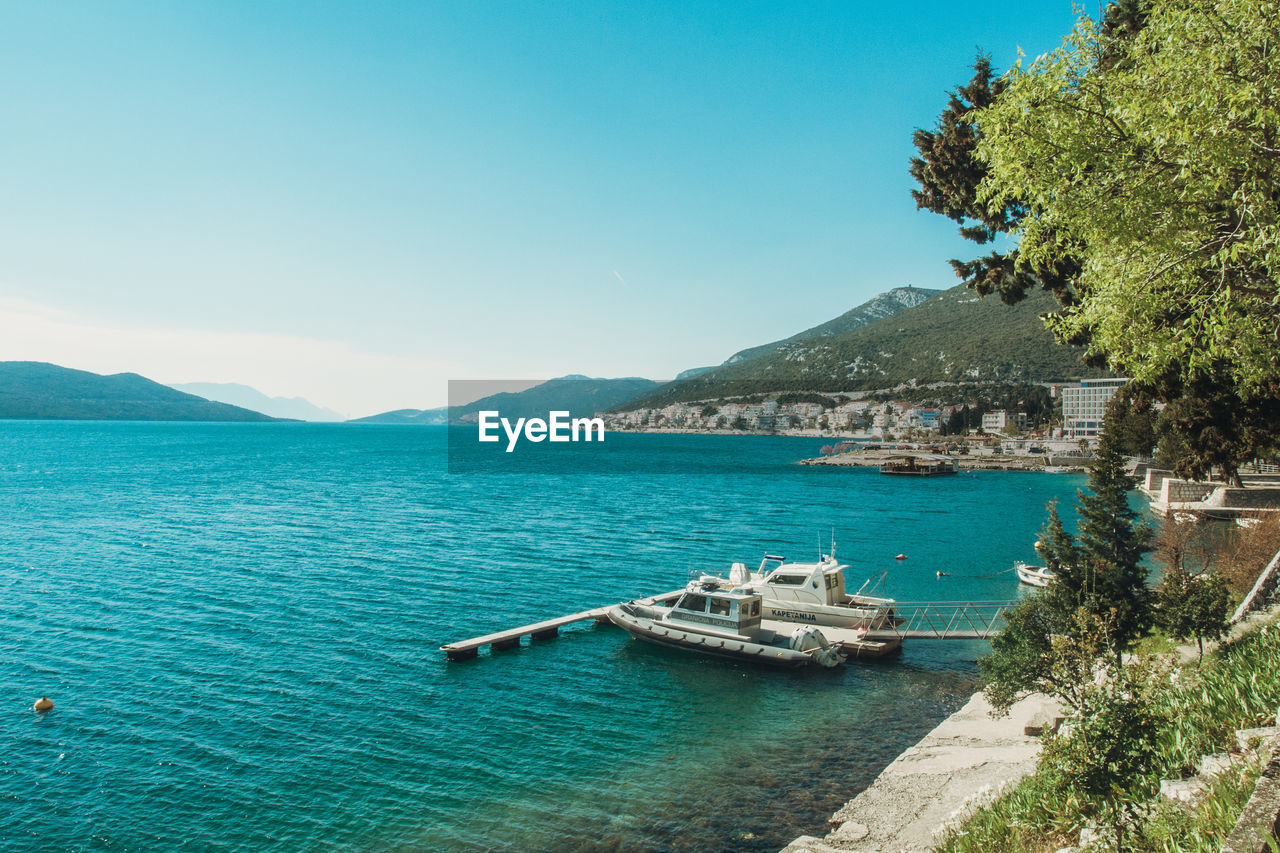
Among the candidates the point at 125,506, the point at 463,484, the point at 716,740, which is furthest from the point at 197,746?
the point at 463,484

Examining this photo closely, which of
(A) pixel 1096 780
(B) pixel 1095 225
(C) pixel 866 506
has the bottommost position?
(C) pixel 866 506

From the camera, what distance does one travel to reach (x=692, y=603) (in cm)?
2809

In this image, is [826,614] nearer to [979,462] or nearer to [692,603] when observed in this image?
[692,603]

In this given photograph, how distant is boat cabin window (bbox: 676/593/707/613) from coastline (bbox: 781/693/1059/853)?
33.6ft

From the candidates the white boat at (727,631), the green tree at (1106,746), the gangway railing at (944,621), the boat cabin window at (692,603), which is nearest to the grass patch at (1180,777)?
the green tree at (1106,746)

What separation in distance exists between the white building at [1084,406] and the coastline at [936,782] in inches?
6773

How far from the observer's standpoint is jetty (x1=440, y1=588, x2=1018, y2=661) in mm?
26203

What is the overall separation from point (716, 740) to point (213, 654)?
17890 mm

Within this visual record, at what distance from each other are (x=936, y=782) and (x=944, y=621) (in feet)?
52.0

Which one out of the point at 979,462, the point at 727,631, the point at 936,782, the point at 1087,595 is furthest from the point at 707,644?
the point at 979,462

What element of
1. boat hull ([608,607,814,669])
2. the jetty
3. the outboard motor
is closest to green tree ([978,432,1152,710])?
the jetty

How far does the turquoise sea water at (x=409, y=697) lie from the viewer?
608 inches

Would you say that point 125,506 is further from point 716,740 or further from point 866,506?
point 866,506

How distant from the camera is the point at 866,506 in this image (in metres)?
73.6
